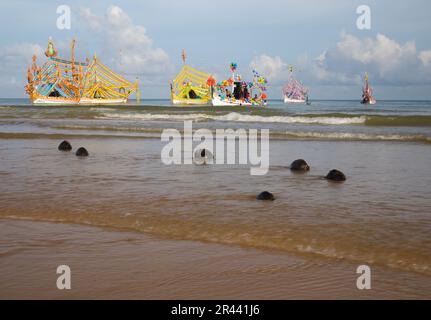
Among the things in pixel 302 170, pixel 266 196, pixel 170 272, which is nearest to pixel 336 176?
pixel 302 170

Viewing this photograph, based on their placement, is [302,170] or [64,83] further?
[64,83]

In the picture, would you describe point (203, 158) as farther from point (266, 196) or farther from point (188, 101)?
point (188, 101)

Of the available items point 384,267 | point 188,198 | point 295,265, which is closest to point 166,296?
point 295,265

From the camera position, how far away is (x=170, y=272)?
3.75 m

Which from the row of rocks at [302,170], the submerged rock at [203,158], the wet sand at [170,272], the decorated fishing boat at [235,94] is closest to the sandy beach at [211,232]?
the wet sand at [170,272]

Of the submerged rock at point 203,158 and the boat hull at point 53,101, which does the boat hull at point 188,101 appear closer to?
the boat hull at point 53,101

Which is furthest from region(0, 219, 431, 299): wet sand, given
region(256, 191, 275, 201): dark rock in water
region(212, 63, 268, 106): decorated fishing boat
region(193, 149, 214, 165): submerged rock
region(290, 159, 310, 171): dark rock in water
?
region(212, 63, 268, 106): decorated fishing boat

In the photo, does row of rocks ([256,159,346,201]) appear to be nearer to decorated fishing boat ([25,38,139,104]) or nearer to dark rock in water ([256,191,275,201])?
dark rock in water ([256,191,275,201])

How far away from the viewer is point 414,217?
5.42 metres

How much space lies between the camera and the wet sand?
3.36 meters

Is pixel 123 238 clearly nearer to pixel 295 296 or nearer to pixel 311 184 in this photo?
pixel 295 296
